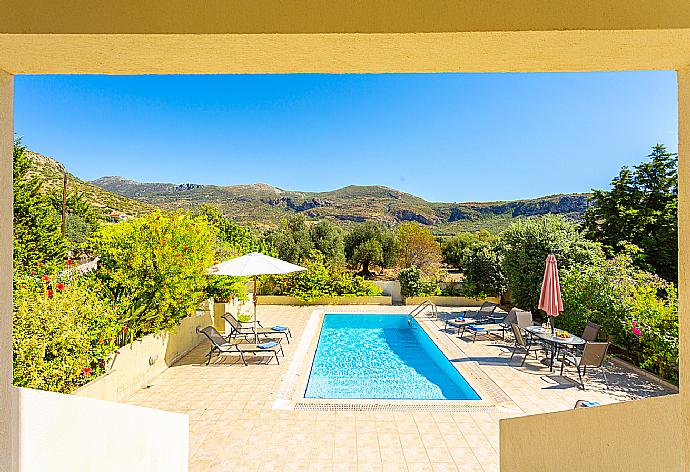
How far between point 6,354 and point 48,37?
45.2 inches

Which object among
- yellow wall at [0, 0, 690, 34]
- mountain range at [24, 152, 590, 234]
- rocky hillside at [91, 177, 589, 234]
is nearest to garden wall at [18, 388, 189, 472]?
yellow wall at [0, 0, 690, 34]

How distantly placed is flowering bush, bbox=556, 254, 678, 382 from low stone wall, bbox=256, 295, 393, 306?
23.5ft

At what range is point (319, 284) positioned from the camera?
54.3 feet

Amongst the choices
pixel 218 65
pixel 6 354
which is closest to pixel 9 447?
pixel 6 354

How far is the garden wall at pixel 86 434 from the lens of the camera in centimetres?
177

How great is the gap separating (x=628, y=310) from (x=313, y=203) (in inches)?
1592

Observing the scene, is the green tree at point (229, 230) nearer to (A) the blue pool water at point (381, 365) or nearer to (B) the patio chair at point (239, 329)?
(B) the patio chair at point (239, 329)

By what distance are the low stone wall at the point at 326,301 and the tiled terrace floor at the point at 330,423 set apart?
25.7ft

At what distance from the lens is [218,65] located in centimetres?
155

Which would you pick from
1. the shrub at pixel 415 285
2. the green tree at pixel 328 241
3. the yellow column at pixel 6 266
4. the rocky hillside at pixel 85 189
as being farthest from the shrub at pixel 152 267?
the rocky hillside at pixel 85 189

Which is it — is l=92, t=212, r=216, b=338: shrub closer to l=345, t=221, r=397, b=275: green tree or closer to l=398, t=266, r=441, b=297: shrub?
l=398, t=266, r=441, b=297: shrub

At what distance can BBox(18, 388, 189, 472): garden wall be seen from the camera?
1.77 m

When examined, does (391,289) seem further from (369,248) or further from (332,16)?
(332,16)

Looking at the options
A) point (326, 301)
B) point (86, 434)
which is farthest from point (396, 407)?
point (326, 301)
